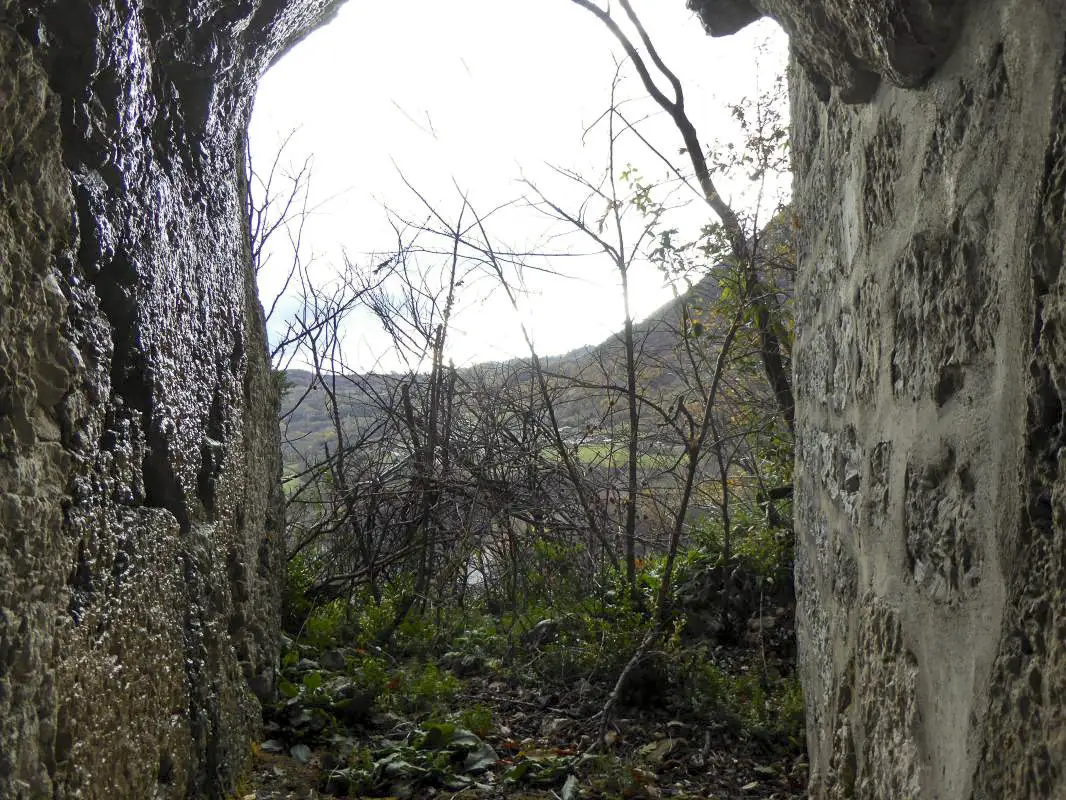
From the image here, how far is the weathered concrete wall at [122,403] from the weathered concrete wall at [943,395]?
54.3 inches

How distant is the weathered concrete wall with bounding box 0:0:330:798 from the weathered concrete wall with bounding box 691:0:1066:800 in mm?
1378

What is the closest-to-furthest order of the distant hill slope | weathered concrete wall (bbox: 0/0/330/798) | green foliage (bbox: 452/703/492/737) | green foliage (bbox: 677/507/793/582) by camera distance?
1. weathered concrete wall (bbox: 0/0/330/798)
2. green foliage (bbox: 452/703/492/737)
3. green foliage (bbox: 677/507/793/582)
4. the distant hill slope

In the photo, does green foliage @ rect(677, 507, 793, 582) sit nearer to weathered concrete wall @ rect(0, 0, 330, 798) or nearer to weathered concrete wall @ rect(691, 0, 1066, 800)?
weathered concrete wall @ rect(691, 0, 1066, 800)

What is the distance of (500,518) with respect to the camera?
15.8 feet

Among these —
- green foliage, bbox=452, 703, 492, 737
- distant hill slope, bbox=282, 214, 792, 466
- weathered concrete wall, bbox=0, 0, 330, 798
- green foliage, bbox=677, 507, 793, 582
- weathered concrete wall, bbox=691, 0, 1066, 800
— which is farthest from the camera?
distant hill slope, bbox=282, 214, 792, 466

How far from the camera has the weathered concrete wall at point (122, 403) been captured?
1396 mm

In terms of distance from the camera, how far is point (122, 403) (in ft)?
6.06

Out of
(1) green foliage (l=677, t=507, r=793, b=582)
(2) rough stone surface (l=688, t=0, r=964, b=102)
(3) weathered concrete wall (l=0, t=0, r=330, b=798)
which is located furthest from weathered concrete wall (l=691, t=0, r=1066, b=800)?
(1) green foliage (l=677, t=507, r=793, b=582)

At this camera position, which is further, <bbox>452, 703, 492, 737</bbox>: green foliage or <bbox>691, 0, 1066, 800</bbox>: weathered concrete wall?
<bbox>452, 703, 492, 737</bbox>: green foliage

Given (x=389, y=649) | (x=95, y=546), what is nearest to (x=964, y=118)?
(x=95, y=546)

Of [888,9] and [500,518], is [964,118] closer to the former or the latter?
[888,9]

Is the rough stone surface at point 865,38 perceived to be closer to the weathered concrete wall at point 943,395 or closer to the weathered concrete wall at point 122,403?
the weathered concrete wall at point 943,395

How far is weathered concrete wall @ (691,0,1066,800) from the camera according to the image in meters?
0.98

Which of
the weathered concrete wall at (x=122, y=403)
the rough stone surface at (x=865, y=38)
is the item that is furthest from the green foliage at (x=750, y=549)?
the rough stone surface at (x=865, y=38)
